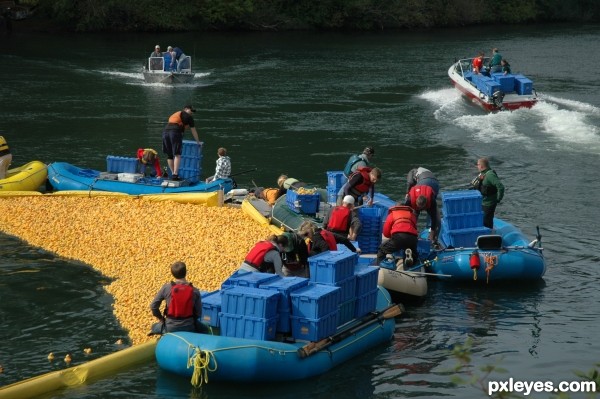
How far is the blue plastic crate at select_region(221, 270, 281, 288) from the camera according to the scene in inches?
582

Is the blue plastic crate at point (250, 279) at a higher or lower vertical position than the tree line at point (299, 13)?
lower

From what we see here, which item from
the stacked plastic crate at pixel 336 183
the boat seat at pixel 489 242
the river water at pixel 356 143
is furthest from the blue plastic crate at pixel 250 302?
the stacked plastic crate at pixel 336 183

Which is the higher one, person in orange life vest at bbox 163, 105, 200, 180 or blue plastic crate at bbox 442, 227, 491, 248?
person in orange life vest at bbox 163, 105, 200, 180

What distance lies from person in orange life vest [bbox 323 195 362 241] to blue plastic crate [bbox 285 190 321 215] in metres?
1.80

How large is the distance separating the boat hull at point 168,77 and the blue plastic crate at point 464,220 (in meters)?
25.3

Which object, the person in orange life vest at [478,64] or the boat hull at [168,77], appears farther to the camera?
the boat hull at [168,77]

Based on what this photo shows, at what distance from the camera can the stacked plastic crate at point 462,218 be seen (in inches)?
774

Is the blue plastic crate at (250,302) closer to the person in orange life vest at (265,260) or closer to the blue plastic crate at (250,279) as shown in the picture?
the blue plastic crate at (250,279)

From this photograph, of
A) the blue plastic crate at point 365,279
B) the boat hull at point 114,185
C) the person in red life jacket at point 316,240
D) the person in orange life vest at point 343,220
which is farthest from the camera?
the boat hull at point 114,185

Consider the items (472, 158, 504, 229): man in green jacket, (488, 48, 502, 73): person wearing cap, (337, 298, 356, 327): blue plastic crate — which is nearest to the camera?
(337, 298, 356, 327): blue plastic crate

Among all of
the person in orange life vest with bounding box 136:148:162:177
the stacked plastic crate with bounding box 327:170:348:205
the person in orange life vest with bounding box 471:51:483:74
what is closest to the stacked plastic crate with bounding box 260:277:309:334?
the stacked plastic crate with bounding box 327:170:348:205

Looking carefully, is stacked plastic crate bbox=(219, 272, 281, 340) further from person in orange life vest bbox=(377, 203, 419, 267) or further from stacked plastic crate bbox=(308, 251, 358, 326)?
person in orange life vest bbox=(377, 203, 419, 267)

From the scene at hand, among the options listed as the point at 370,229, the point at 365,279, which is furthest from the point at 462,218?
the point at 365,279

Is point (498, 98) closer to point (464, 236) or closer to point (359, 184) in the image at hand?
point (359, 184)
